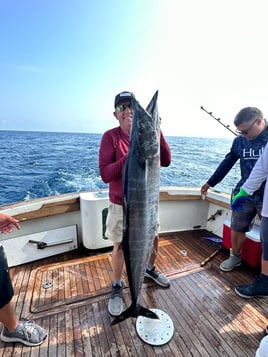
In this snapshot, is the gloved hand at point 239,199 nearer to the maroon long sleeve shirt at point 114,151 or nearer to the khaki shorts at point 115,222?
the maroon long sleeve shirt at point 114,151

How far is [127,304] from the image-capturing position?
173 centimetres

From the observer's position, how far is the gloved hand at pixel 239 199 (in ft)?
5.87

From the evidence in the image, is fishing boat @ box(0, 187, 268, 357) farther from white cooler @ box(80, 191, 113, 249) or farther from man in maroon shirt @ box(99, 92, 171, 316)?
man in maroon shirt @ box(99, 92, 171, 316)

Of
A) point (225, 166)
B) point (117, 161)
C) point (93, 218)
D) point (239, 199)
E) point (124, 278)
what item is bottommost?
point (124, 278)

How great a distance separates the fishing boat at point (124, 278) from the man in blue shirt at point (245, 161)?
136mm

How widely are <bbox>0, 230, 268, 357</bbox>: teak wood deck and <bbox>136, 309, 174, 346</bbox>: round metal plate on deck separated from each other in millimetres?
31

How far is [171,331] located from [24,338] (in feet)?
3.32

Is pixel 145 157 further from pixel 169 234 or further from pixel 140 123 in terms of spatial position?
pixel 169 234

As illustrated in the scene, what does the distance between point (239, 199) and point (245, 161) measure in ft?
1.28

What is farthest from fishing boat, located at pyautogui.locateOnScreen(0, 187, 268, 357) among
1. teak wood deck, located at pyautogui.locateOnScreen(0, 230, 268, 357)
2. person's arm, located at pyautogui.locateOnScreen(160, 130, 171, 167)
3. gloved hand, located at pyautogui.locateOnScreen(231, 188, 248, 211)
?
person's arm, located at pyautogui.locateOnScreen(160, 130, 171, 167)

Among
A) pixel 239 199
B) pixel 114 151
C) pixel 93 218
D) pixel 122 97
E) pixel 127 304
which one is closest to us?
pixel 122 97

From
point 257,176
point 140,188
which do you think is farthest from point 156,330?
point 257,176

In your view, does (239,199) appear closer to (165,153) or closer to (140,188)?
(165,153)

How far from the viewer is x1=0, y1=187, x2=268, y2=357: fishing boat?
4.61 ft
